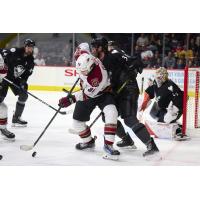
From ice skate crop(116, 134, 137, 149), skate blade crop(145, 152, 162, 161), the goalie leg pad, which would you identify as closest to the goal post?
ice skate crop(116, 134, 137, 149)

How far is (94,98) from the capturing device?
3.03 m

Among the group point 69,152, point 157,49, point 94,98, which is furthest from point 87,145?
point 157,49

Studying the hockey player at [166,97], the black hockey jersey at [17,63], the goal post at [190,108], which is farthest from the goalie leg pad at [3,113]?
the goal post at [190,108]

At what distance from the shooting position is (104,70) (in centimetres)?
296

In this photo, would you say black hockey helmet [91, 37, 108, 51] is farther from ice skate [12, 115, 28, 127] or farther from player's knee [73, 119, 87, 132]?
ice skate [12, 115, 28, 127]

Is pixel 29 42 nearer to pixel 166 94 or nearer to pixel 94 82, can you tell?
pixel 94 82

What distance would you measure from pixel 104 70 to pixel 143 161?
700mm

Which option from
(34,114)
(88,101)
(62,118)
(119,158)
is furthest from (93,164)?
(34,114)

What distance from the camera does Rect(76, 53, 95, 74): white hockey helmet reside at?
2.83 metres

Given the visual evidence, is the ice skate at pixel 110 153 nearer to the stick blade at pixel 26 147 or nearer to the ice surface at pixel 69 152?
the ice surface at pixel 69 152

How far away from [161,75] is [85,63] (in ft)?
3.41

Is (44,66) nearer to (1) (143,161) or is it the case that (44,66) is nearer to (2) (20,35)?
(2) (20,35)

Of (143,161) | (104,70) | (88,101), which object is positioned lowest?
(143,161)

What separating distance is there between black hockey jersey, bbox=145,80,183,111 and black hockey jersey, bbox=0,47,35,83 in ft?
3.85
